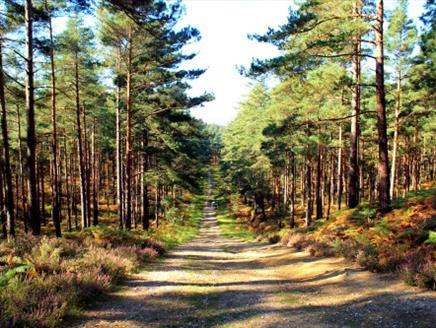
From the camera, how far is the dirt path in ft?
22.2

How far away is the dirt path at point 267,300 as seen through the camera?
677 cm

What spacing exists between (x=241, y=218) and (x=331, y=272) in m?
42.0

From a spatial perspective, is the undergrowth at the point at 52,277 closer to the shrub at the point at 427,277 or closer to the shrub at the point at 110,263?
the shrub at the point at 110,263

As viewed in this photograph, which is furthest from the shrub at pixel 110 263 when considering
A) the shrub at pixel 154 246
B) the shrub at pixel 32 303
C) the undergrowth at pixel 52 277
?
the shrub at pixel 154 246

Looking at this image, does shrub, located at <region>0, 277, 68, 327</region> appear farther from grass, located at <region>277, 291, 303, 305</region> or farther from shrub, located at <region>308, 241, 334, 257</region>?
shrub, located at <region>308, 241, 334, 257</region>

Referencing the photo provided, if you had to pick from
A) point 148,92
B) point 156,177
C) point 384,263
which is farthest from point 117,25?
point 384,263

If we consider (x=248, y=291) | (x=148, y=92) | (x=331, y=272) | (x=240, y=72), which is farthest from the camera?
(x=148, y=92)

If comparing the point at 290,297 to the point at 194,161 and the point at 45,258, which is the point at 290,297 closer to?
the point at 45,258

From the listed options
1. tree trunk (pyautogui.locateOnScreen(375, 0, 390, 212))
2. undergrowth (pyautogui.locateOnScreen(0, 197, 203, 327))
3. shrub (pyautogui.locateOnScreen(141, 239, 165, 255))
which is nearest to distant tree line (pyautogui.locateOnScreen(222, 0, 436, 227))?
tree trunk (pyautogui.locateOnScreen(375, 0, 390, 212))

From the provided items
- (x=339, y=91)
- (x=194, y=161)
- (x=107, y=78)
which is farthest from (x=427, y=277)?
(x=194, y=161)

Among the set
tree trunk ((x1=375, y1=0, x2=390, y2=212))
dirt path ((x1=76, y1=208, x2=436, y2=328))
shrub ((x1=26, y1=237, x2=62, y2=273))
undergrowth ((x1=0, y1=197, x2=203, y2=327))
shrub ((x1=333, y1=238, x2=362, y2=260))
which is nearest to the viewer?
undergrowth ((x1=0, y1=197, x2=203, y2=327))

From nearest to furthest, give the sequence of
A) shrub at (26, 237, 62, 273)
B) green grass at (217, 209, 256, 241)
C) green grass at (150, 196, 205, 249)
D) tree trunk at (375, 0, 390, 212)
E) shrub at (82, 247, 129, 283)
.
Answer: shrub at (26, 237, 62, 273) → shrub at (82, 247, 129, 283) → tree trunk at (375, 0, 390, 212) → green grass at (150, 196, 205, 249) → green grass at (217, 209, 256, 241)

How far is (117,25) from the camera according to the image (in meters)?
19.4

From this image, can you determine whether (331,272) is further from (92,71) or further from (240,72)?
(92,71)
